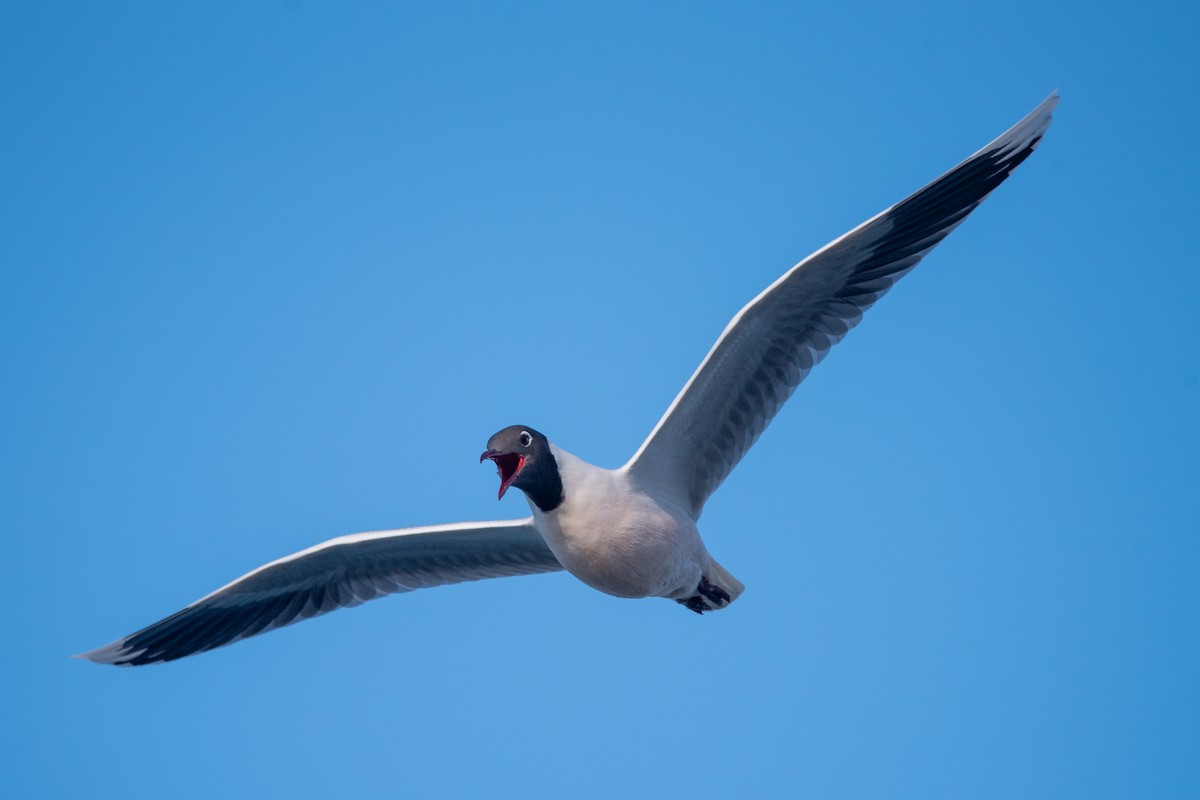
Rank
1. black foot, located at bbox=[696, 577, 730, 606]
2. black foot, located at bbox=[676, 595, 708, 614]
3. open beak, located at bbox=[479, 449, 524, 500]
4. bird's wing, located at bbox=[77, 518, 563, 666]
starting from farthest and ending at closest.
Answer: bird's wing, located at bbox=[77, 518, 563, 666]
black foot, located at bbox=[676, 595, 708, 614]
black foot, located at bbox=[696, 577, 730, 606]
open beak, located at bbox=[479, 449, 524, 500]

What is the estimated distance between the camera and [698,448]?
927cm

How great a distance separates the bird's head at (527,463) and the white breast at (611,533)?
9cm

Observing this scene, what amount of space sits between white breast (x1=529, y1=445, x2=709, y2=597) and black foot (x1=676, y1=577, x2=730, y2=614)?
1.79 feet

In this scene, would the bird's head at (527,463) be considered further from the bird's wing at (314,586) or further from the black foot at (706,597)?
the black foot at (706,597)

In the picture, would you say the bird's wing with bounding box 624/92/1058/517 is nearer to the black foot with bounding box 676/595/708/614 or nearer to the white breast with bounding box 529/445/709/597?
the white breast with bounding box 529/445/709/597

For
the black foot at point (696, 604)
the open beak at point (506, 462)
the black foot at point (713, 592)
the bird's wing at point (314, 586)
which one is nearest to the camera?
the open beak at point (506, 462)

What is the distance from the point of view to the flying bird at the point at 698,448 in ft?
28.0

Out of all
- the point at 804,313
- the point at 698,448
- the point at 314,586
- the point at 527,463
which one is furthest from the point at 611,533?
the point at 314,586

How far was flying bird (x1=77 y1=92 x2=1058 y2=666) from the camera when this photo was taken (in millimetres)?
8531

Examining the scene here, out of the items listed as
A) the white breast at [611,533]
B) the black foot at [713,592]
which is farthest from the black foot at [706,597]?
the white breast at [611,533]

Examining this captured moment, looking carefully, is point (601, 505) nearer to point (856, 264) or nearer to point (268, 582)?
point (856, 264)

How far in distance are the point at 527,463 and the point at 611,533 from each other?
2.28 feet

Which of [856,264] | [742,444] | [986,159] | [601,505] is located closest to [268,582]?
[601,505]

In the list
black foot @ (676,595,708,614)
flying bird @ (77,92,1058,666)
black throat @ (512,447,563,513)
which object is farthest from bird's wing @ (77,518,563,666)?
black throat @ (512,447,563,513)
